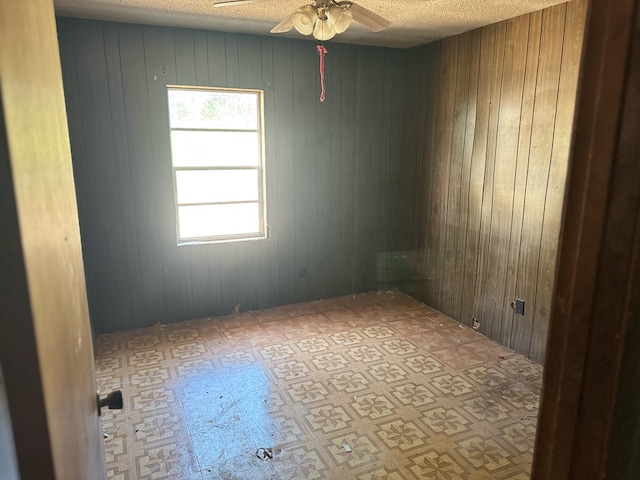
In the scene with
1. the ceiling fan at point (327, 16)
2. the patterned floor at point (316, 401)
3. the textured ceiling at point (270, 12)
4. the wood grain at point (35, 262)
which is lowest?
the patterned floor at point (316, 401)

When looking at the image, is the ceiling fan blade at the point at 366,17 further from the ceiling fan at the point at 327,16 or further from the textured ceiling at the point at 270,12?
the textured ceiling at the point at 270,12

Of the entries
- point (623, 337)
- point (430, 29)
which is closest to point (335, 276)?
point (430, 29)

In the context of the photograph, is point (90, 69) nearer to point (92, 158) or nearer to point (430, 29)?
point (92, 158)

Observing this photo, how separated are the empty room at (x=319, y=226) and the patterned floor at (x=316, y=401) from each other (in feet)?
0.05

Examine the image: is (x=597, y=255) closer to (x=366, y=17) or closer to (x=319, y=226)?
(x=366, y=17)

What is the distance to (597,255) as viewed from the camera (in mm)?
547

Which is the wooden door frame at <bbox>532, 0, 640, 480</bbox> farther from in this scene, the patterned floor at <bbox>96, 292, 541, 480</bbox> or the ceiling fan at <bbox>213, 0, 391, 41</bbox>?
the ceiling fan at <bbox>213, 0, 391, 41</bbox>

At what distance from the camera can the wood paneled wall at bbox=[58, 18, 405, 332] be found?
337 centimetres

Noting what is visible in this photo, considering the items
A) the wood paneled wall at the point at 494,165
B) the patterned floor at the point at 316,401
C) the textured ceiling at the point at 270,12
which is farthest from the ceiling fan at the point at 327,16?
the patterned floor at the point at 316,401

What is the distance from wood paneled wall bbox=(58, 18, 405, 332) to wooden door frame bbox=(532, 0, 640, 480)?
3.47 meters

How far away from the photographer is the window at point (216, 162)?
3652 mm

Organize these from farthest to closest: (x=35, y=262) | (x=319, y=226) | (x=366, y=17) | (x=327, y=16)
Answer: (x=319, y=226)
(x=366, y=17)
(x=327, y=16)
(x=35, y=262)

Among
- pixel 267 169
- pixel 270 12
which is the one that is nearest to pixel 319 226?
pixel 267 169

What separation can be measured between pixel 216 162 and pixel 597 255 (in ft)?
11.6
